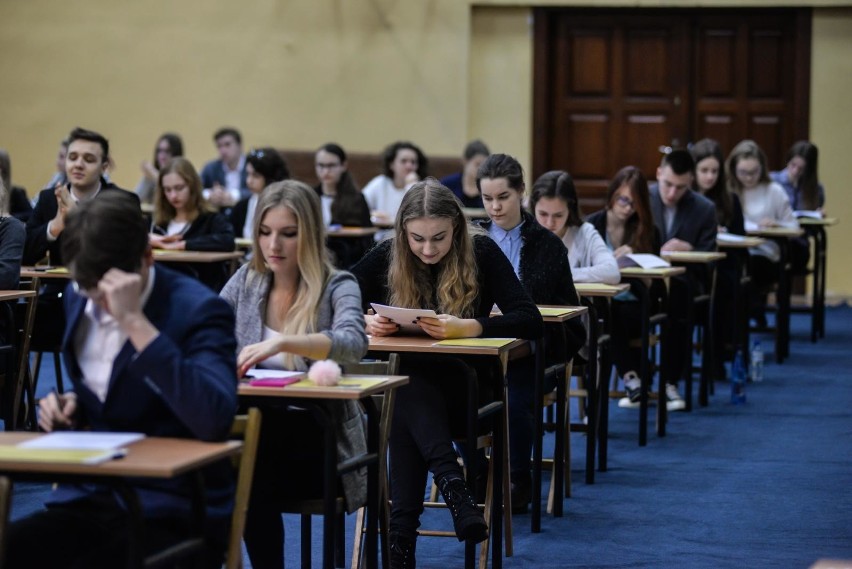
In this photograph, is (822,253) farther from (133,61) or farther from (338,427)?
(338,427)

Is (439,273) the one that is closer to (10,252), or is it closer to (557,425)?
(557,425)

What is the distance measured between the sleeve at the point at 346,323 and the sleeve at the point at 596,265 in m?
2.46

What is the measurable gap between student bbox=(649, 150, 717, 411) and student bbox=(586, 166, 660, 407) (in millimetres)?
441

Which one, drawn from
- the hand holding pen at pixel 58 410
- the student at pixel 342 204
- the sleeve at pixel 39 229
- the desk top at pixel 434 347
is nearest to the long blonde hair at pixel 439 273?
the desk top at pixel 434 347

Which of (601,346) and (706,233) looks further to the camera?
(706,233)

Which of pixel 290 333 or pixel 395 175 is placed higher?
pixel 395 175

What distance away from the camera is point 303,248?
11.9 feet

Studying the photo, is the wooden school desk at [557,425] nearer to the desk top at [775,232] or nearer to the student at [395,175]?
the desk top at [775,232]

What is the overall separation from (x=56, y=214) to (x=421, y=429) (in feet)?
10.4

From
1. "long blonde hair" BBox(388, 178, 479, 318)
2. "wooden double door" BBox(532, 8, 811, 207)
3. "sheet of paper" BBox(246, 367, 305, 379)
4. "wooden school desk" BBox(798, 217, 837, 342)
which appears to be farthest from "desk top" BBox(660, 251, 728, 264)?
"wooden double door" BBox(532, 8, 811, 207)

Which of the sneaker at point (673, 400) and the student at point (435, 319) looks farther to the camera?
the sneaker at point (673, 400)

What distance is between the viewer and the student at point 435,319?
411 cm

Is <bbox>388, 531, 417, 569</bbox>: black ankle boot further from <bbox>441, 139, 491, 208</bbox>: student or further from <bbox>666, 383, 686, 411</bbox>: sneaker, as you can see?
<bbox>441, 139, 491, 208</bbox>: student

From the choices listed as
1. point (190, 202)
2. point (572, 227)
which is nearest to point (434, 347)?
point (572, 227)
